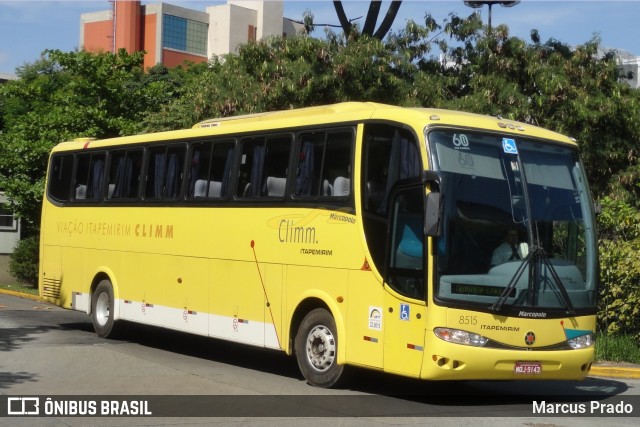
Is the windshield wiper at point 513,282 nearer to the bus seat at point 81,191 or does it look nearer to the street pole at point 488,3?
the bus seat at point 81,191

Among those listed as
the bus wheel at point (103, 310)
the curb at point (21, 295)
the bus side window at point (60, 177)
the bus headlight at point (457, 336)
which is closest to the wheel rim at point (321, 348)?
the bus headlight at point (457, 336)

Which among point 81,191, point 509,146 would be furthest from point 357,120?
point 81,191

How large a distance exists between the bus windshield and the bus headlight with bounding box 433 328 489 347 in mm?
304

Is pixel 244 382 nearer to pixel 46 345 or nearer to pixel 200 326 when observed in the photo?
pixel 200 326

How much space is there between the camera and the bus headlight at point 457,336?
37.2ft

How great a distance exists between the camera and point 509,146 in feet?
40.4

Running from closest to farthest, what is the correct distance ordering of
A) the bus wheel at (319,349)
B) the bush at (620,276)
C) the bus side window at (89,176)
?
the bus wheel at (319,349), the bush at (620,276), the bus side window at (89,176)

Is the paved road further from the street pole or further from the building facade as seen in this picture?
the building facade

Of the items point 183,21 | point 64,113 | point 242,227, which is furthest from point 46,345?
point 183,21

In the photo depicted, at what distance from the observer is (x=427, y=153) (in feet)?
38.6

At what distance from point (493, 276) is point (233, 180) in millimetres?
5046

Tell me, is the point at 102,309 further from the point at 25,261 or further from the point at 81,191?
the point at 25,261

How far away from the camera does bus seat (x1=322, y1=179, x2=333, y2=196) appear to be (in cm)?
1328

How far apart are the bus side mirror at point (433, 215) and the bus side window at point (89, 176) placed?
945 cm
